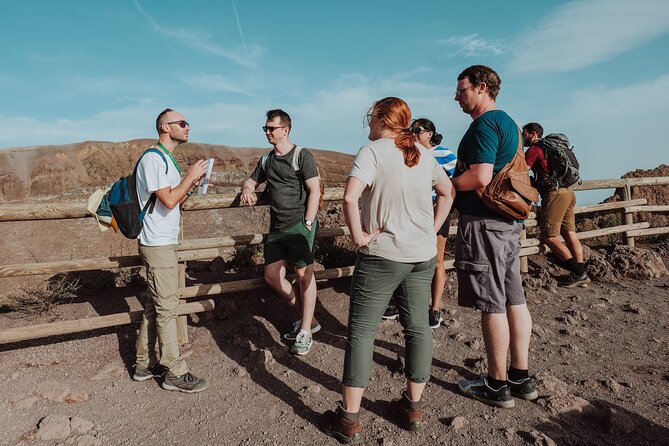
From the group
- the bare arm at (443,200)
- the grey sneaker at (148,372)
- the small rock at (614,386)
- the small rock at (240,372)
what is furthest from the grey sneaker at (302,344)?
the small rock at (614,386)

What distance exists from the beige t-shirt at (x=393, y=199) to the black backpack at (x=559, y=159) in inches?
137

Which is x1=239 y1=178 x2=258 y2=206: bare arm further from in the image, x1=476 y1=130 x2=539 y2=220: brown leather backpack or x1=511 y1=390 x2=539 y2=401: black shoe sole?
x1=511 y1=390 x2=539 y2=401: black shoe sole

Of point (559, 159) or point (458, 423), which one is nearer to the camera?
point (458, 423)

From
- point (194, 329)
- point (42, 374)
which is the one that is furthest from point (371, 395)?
point (42, 374)

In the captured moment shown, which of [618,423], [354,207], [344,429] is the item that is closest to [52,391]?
[344,429]

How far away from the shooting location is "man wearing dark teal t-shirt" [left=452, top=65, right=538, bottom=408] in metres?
2.93

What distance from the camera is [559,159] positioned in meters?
5.49

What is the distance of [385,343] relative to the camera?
4.30 m

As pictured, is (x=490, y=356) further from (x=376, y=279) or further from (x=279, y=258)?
(x=279, y=258)

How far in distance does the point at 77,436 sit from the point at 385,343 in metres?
2.51

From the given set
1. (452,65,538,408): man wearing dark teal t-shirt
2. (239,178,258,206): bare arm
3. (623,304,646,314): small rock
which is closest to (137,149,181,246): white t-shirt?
(239,178,258,206): bare arm

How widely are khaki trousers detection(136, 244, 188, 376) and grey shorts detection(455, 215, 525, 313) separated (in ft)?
6.76

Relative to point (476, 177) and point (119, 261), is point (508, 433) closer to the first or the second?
point (476, 177)

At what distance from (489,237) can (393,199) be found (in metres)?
0.83
